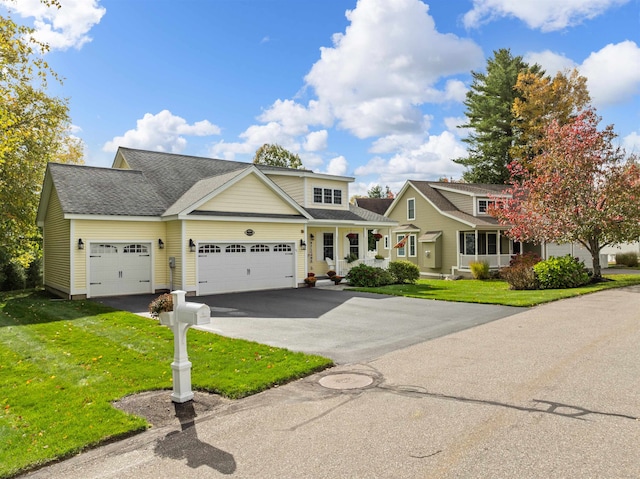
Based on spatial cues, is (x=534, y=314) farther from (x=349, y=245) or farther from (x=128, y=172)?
(x=128, y=172)

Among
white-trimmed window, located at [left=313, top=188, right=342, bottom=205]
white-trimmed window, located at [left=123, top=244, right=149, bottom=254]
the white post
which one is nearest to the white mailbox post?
the white post

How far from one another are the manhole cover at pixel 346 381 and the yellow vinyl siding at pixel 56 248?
1342 cm

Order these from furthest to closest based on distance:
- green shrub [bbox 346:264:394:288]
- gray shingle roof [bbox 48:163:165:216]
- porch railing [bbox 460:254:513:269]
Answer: porch railing [bbox 460:254:513:269] < green shrub [bbox 346:264:394:288] < gray shingle roof [bbox 48:163:165:216]

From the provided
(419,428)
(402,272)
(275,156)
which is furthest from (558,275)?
(275,156)

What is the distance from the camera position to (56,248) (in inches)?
728

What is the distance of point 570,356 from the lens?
23.7 ft

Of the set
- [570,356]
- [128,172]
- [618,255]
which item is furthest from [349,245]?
[618,255]

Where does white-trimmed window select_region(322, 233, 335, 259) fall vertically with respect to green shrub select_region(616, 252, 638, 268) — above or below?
above

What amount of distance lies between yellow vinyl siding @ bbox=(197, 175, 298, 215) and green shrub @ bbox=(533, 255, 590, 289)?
36.0 feet

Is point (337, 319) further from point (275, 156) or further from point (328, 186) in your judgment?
point (275, 156)

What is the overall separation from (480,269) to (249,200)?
552 inches

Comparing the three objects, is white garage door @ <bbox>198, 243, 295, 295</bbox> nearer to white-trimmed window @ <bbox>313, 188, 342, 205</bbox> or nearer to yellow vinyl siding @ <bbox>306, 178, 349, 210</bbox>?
yellow vinyl siding @ <bbox>306, 178, 349, 210</bbox>

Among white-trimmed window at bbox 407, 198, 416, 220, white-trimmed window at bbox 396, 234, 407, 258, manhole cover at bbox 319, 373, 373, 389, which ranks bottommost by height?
manhole cover at bbox 319, 373, 373, 389

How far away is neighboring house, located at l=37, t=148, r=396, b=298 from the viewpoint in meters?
16.3
